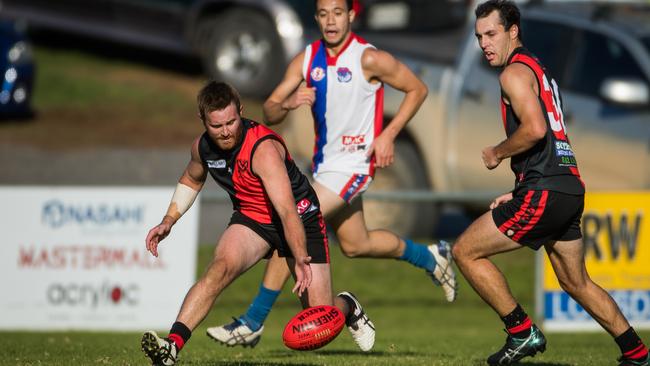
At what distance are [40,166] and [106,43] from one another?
6081 millimetres

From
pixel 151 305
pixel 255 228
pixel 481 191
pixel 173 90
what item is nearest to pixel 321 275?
pixel 255 228

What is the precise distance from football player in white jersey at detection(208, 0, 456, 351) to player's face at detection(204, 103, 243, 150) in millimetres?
1463

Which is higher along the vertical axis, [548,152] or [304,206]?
[548,152]

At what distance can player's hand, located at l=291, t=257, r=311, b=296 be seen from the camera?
277 inches

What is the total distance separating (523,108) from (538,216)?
66cm

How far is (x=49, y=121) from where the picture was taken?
19109 mm

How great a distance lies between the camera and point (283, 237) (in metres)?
7.71

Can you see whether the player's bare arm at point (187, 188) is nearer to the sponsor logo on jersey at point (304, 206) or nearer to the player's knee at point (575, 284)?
the sponsor logo on jersey at point (304, 206)

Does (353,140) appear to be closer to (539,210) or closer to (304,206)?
(304,206)

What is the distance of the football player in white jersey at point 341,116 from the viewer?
8.84 metres

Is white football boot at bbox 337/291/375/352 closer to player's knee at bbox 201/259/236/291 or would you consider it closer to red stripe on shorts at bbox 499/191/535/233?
player's knee at bbox 201/259/236/291

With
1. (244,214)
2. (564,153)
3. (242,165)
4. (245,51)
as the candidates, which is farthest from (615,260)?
(245,51)

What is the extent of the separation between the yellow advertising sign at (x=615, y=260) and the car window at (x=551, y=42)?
1443mm

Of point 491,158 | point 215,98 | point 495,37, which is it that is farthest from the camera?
point 495,37
